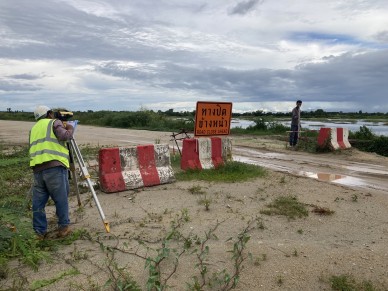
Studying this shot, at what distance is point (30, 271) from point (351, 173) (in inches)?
342

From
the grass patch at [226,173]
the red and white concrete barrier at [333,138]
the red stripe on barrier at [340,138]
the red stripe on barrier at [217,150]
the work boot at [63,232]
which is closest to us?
the work boot at [63,232]

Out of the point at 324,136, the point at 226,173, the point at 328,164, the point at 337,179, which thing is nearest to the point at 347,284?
the point at 226,173

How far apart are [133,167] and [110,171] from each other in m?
0.51

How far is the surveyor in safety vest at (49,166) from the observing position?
215 inches

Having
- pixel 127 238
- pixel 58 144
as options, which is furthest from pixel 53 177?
pixel 127 238

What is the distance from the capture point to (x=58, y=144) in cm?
554

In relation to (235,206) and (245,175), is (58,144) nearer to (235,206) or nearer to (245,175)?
(235,206)

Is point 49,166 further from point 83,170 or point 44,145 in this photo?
point 83,170

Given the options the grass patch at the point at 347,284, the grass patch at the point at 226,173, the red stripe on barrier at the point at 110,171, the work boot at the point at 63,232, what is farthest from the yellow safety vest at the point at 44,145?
the grass patch at the point at 226,173

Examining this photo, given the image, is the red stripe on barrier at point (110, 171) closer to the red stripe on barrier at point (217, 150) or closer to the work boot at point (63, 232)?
the work boot at point (63, 232)

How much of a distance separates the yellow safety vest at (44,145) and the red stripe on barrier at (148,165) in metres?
3.11

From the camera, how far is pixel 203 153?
10.0m

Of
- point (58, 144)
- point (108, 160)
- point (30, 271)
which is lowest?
point (30, 271)

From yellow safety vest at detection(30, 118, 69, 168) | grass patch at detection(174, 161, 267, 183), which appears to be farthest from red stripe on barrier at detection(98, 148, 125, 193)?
yellow safety vest at detection(30, 118, 69, 168)
